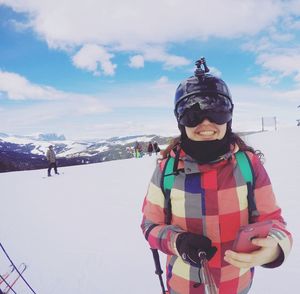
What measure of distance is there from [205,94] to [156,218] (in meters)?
0.75

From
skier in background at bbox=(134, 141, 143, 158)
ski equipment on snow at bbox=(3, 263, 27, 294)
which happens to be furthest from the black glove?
skier in background at bbox=(134, 141, 143, 158)

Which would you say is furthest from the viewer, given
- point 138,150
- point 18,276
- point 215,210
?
point 138,150

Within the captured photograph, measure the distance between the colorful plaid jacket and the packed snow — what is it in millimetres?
826

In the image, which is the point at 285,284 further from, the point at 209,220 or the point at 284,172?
the point at 284,172

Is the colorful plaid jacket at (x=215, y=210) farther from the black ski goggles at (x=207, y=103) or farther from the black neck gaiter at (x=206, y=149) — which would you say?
the black ski goggles at (x=207, y=103)

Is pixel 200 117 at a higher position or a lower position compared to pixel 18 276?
higher

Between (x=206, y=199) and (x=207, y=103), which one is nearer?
(x=206, y=199)

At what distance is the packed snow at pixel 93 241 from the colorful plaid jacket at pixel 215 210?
83cm

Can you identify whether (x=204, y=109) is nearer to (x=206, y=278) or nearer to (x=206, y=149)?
(x=206, y=149)

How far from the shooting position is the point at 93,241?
5.04 metres

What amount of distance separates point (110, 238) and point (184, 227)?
12.6 feet

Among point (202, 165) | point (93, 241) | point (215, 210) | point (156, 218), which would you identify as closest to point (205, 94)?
point (202, 165)

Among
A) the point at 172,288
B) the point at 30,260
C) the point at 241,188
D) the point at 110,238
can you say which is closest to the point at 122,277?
the point at 110,238

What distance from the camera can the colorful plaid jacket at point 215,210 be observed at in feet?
4.77
